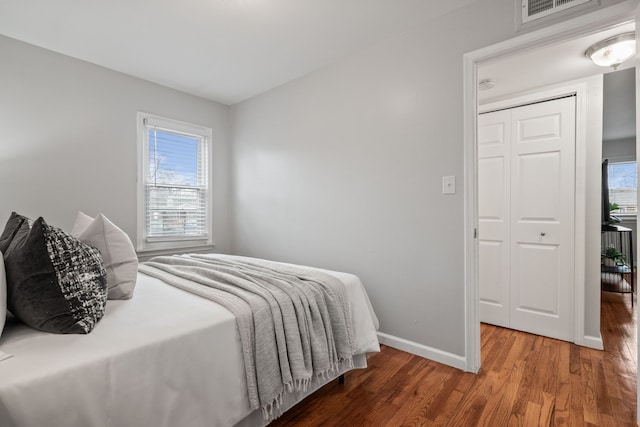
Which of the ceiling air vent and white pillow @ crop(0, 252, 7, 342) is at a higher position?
the ceiling air vent

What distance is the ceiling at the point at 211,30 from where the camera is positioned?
6.91ft

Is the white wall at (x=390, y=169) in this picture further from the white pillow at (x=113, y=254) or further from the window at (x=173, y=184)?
the white pillow at (x=113, y=254)

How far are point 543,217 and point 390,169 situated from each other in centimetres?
149

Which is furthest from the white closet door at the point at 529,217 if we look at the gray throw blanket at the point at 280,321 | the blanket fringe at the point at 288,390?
the blanket fringe at the point at 288,390

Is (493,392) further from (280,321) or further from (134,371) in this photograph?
(134,371)

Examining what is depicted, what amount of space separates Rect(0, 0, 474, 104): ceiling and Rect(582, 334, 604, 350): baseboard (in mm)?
2761

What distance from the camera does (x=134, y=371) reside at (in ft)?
3.30

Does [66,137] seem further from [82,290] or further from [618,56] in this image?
[618,56]

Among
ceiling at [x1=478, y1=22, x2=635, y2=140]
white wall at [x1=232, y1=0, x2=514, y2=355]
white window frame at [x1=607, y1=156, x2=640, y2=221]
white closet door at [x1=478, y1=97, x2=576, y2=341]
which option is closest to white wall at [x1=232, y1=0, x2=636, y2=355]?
white wall at [x1=232, y1=0, x2=514, y2=355]

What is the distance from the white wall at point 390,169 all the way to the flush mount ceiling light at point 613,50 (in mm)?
773

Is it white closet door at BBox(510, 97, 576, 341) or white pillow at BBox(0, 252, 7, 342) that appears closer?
white pillow at BBox(0, 252, 7, 342)

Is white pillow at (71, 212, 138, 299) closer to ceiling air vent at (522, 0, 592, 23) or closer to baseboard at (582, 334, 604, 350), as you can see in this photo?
ceiling air vent at (522, 0, 592, 23)

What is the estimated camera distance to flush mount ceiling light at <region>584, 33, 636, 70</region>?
1996 millimetres

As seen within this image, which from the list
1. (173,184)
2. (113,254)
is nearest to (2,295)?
(113,254)
